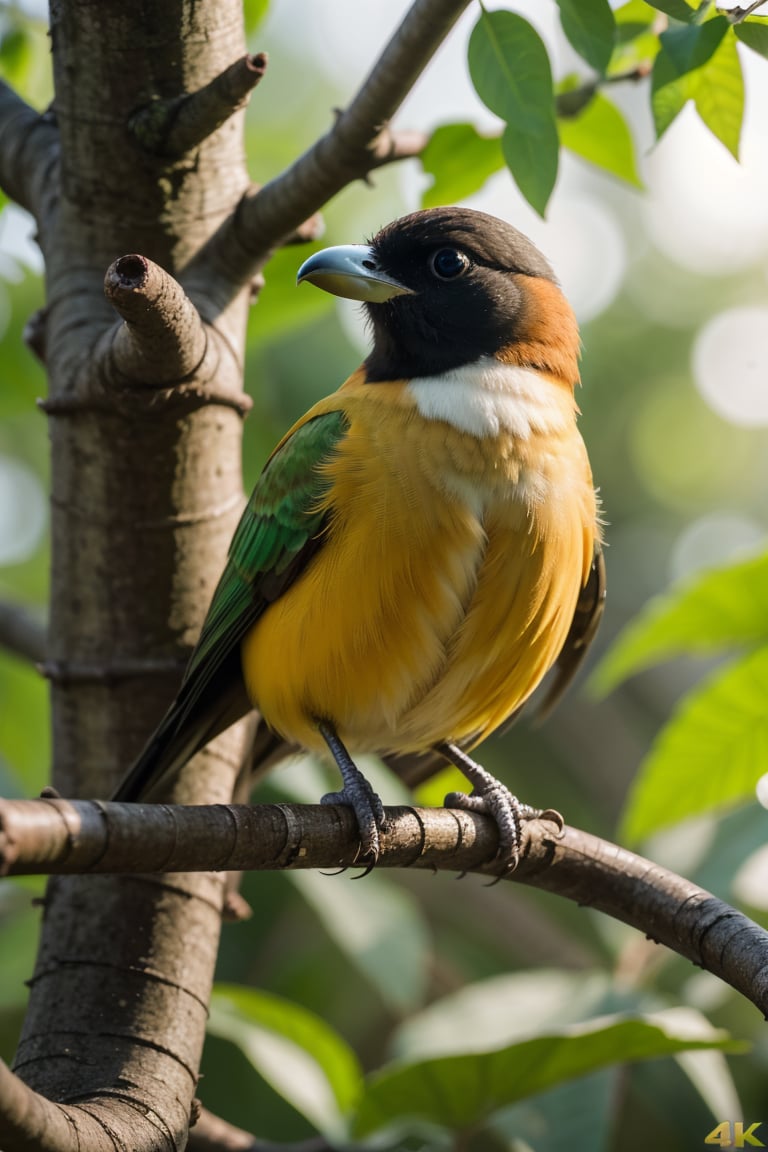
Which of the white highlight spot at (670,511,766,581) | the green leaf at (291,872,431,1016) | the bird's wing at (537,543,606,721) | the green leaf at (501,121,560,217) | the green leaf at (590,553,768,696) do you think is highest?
the white highlight spot at (670,511,766,581)

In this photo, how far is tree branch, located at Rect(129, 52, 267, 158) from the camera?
271cm

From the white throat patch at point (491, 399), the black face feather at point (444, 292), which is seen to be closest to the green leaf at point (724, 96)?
the white throat patch at point (491, 399)

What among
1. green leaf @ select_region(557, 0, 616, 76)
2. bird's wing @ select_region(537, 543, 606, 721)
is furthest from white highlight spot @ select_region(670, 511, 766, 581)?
green leaf @ select_region(557, 0, 616, 76)

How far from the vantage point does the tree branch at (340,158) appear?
8.44ft

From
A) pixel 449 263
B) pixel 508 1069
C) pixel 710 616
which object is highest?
pixel 449 263

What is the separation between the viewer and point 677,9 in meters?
2.32

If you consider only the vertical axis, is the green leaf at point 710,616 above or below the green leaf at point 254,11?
below

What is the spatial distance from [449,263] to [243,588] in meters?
1.22

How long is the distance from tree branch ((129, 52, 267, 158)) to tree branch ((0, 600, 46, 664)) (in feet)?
6.22

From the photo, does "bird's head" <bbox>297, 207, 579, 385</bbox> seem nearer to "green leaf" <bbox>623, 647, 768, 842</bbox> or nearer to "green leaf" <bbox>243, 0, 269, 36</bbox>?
"green leaf" <bbox>243, 0, 269, 36</bbox>

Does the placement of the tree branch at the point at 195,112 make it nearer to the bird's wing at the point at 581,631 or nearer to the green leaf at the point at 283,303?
the green leaf at the point at 283,303

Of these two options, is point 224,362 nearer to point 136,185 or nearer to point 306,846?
point 136,185

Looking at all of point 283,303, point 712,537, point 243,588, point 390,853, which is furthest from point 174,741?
point 712,537

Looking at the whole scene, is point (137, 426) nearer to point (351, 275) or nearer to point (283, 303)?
point (351, 275)
